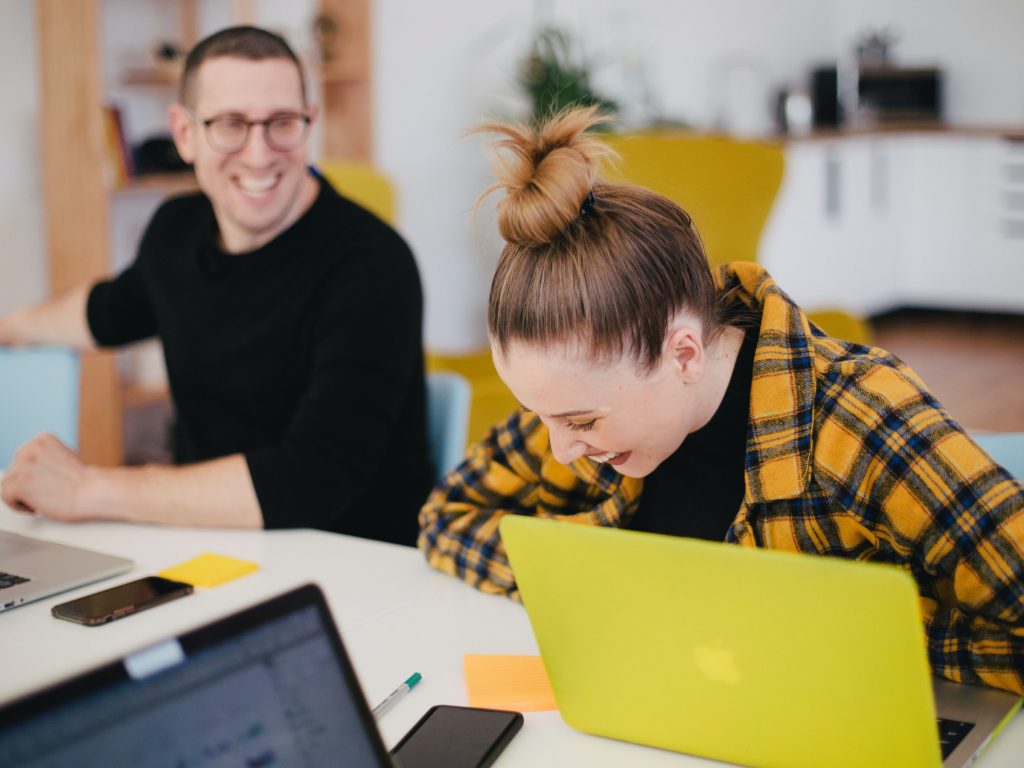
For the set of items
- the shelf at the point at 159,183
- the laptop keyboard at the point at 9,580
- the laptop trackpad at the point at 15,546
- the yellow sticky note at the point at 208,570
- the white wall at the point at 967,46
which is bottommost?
the yellow sticky note at the point at 208,570

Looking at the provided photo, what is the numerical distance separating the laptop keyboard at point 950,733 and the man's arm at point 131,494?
924 millimetres

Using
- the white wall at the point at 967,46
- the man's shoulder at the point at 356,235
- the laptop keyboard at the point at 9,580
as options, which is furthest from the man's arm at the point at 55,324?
the white wall at the point at 967,46

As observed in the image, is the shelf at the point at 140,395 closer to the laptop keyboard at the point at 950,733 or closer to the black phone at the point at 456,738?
the black phone at the point at 456,738

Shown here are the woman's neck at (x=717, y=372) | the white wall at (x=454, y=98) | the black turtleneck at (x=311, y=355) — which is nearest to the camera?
the woman's neck at (x=717, y=372)

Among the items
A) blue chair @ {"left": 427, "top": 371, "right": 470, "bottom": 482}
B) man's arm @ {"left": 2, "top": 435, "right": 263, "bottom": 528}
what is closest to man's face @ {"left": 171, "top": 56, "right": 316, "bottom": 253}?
blue chair @ {"left": 427, "top": 371, "right": 470, "bottom": 482}

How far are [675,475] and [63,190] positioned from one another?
8.57 ft

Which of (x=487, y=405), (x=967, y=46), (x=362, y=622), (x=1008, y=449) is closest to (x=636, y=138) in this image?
(x=487, y=405)

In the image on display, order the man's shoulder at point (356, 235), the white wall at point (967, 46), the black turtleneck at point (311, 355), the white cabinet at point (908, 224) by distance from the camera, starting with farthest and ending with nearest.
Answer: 1. the white wall at point (967, 46)
2. the white cabinet at point (908, 224)
3. the man's shoulder at point (356, 235)
4. the black turtleneck at point (311, 355)

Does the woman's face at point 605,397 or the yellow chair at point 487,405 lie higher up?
the woman's face at point 605,397

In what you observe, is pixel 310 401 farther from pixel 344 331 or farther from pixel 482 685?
pixel 482 685

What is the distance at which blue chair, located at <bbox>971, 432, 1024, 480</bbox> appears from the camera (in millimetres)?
1424

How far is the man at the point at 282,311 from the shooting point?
175cm

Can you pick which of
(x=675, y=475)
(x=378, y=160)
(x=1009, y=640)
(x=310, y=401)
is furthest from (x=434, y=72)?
(x=1009, y=640)

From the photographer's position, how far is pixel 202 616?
1.31 meters
